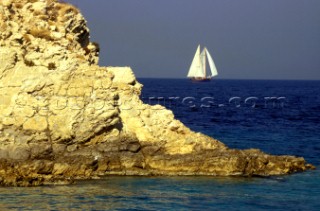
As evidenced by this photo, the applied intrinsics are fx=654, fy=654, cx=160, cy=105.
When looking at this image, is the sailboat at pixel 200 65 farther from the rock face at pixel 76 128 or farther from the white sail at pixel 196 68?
the rock face at pixel 76 128

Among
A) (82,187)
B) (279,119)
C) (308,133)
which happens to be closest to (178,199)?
(82,187)

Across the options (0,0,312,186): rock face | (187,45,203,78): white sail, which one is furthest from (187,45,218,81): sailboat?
(0,0,312,186): rock face

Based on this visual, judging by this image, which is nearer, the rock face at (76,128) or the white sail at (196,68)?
the rock face at (76,128)

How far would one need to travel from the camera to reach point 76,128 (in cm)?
2762

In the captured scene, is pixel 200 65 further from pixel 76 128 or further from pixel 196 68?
pixel 76 128

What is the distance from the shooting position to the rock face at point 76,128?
26.7 meters

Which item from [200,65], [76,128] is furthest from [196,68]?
[76,128]

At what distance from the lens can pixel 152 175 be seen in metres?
28.1

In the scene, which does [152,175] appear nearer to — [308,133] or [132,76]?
[132,76]

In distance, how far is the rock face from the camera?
87.5 ft

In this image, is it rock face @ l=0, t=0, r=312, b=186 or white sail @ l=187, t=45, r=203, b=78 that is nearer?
rock face @ l=0, t=0, r=312, b=186

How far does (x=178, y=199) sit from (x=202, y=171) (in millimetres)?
4213

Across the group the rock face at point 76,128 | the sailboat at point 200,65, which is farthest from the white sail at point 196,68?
the rock face at point 76,128

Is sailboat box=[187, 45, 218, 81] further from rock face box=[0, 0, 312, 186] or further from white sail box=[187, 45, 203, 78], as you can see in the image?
rock face box=[0, 0, 312, 186]
